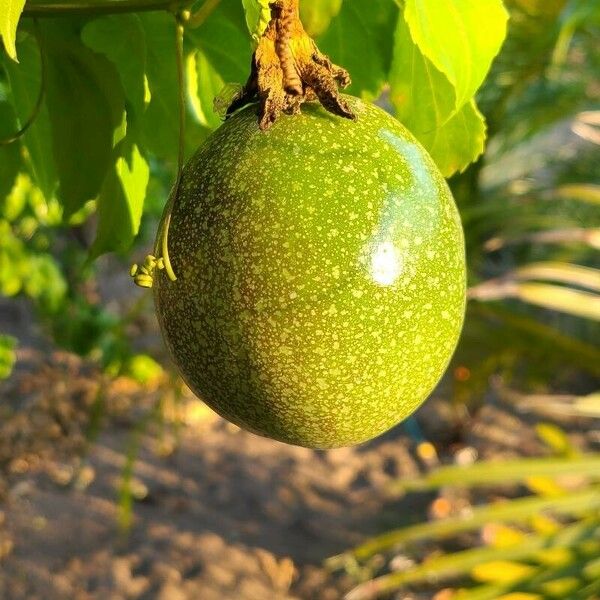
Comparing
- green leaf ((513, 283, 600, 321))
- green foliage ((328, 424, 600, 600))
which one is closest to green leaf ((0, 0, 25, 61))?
green foliage ((328, 424, 600, 600))

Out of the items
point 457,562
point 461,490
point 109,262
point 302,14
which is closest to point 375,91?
point 302,14

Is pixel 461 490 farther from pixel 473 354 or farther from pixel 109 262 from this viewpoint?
pixel 109 262

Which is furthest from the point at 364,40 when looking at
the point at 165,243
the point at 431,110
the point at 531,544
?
the point at 531,544

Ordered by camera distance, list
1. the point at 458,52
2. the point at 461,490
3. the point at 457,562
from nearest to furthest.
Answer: the point at 458,52 < the point at 457,562 < the point at 461,490

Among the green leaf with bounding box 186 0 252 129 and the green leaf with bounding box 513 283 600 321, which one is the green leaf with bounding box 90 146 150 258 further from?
the green leaf with bounding box 513 283 600 321


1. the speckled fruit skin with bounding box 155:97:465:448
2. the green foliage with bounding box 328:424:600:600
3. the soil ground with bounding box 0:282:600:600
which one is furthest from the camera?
the soil ground with bounding box 0:282:600:600

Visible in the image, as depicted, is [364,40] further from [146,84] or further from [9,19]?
[9,19]

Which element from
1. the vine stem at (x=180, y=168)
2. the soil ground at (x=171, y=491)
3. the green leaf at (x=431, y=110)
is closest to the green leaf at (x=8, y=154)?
the vine stem at (x=180, y=168)
